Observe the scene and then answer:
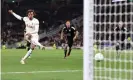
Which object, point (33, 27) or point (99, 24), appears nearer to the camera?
point (99, 24)

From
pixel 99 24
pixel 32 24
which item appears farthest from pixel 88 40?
pixel 32 24

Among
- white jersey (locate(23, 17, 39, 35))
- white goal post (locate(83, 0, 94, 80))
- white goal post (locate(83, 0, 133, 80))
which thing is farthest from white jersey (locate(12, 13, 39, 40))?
white goal post (locate(83, 0, 94, 80))

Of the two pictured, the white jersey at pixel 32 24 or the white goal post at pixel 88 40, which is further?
the white jersey at pixel 32 24

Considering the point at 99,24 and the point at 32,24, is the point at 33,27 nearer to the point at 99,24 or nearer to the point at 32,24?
the point at 32,24

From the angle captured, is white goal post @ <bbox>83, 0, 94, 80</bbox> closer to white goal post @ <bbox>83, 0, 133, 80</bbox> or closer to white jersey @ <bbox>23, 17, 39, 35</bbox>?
white goal post @ <bbox>83, 0, 133, 80</bbox>

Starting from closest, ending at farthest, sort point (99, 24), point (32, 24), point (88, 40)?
point (88, 40)
point (99, 24)
point (32, 24)

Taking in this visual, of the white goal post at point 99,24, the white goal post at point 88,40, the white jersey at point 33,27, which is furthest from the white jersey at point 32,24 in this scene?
the white goal post at point 88,40

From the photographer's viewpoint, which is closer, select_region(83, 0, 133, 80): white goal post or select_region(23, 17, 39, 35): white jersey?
select_region(83, 0, 133, 80): white goal post

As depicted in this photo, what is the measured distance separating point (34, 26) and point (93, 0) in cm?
980

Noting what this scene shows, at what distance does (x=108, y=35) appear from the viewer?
21.1 feet

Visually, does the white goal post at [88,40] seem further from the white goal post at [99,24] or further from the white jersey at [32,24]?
the white jersey at [32,24]

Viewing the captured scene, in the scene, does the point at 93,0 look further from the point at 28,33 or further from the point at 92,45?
the point at 28,33

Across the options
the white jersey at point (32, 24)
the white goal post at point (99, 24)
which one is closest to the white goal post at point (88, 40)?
the white goal post at point (99, 24)

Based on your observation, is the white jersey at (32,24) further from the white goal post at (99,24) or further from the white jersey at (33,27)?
the white goal post at (99,24)
